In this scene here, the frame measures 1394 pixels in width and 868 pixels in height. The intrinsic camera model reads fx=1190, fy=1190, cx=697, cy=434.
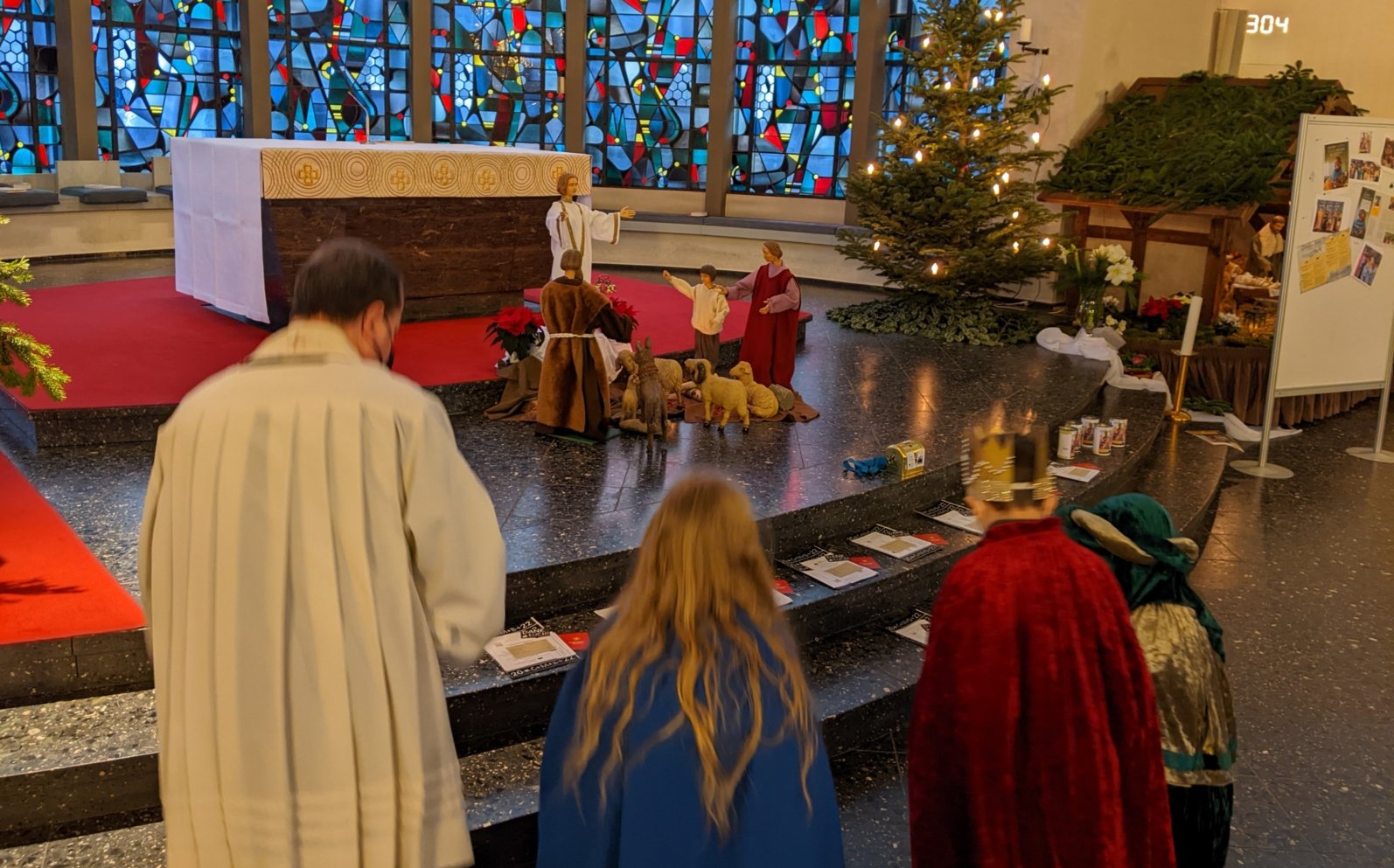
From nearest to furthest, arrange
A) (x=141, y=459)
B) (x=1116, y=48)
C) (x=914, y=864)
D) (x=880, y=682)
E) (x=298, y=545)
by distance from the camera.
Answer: (x=298, y=545) → (x=914, y=864) → (x=880, y=682) → (x=141, y=459) → (x=1116, y=48)

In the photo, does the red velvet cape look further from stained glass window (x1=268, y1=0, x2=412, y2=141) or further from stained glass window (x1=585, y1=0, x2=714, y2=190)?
stained glass window (x1=585, y1=0, x2=714, y2=190)

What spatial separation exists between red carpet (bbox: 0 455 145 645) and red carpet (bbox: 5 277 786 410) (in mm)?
1380

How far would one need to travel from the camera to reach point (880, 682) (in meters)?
4.52

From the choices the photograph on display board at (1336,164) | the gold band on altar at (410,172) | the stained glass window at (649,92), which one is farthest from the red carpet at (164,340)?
the stained glass window at (649,92)

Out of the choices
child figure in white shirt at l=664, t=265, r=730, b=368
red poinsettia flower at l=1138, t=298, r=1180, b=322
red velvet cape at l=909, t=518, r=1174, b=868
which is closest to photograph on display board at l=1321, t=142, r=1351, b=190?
red poinsettia flower at l=1138, t=298, r=1180, b=322

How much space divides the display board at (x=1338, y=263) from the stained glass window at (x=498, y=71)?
8.64 m

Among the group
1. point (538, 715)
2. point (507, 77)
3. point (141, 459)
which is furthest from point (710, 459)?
point (507, 77)

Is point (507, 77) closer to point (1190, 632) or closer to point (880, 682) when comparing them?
point (880, 682)

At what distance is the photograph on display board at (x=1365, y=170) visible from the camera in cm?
798

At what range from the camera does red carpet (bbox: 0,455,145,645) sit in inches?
150

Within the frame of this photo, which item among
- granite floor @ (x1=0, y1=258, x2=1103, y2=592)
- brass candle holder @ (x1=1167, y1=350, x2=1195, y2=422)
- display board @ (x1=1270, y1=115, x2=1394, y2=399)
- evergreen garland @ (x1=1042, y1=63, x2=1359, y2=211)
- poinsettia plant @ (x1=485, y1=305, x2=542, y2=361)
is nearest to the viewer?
granite floor @ (x1=0, y1=258, x2=1103, y2=592)

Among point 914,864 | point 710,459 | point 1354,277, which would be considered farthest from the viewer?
point 1354,277

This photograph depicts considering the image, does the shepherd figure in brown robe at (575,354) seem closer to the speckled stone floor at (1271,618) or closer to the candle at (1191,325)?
the speckled stone floor at (1271,618)

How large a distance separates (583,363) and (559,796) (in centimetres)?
423
